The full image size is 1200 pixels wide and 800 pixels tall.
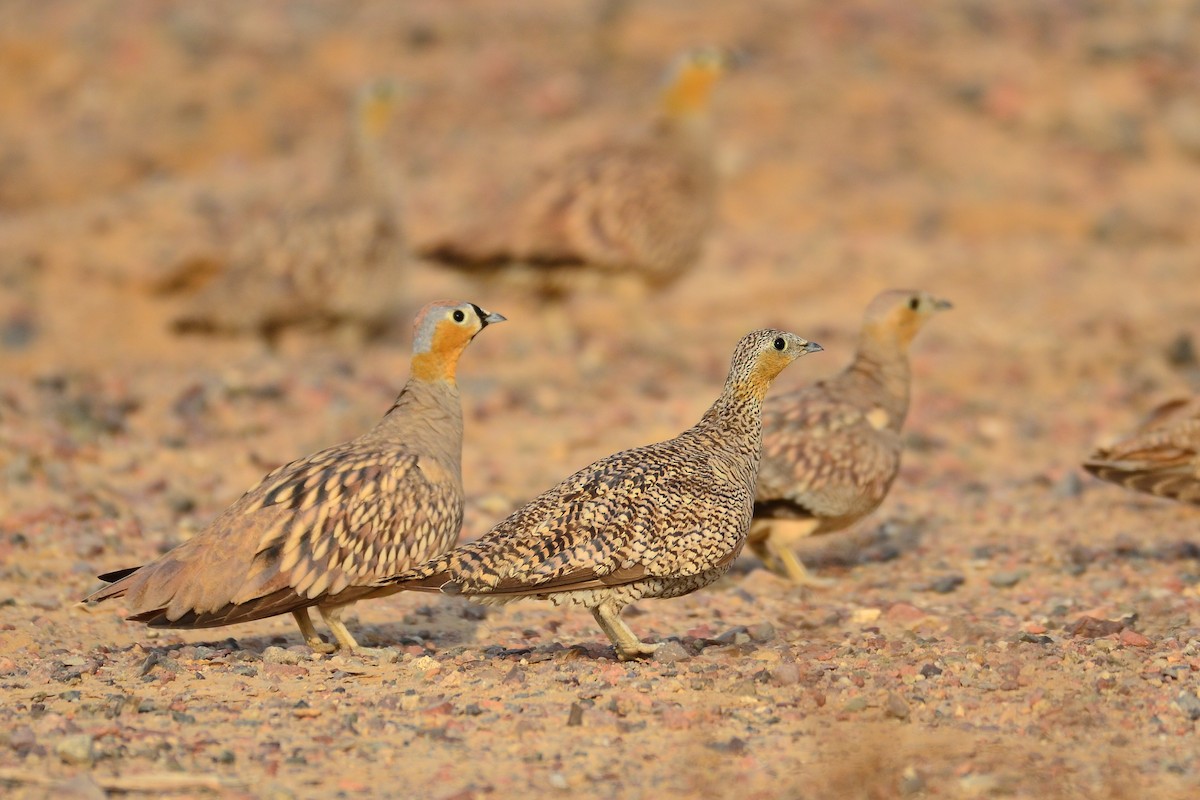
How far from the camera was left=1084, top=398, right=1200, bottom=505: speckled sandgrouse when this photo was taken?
7473 mm

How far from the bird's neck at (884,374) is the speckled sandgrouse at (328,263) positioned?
5.14 m

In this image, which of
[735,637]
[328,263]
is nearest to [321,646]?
[735,637]

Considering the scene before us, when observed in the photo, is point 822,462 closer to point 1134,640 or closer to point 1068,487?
point 1134,640

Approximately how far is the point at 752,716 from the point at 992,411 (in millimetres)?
6554

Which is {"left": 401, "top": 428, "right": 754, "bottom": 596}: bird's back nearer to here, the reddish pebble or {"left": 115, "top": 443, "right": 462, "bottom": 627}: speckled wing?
{"left": 115, "top": 443, "right": 462, "bottom": 627}: speckled wing

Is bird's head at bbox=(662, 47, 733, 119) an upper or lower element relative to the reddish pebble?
upper

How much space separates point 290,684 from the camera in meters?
5.77

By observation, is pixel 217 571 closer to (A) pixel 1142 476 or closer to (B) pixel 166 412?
(A) pixel 1142 476

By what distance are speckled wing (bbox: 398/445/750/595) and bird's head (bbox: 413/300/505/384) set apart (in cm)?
103

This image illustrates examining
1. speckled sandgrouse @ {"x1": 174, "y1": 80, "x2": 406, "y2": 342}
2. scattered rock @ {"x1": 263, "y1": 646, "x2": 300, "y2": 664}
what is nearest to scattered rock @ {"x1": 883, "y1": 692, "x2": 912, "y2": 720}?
scattered rock @ {"x1": 263, "y1": 646, "x2": 300, "y2": 664}

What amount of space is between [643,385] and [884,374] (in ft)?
10.6

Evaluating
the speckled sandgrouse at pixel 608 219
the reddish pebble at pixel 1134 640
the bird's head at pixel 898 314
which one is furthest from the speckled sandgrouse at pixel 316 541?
the speckled sandgrouse at pixel 608 219

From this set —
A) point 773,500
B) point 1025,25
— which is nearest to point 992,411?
point 773,500

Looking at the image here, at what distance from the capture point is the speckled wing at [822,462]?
7605 mm
